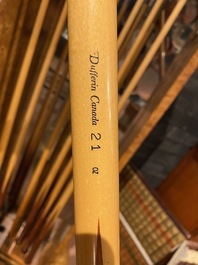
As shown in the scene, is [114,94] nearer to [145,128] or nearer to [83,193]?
[83,193]

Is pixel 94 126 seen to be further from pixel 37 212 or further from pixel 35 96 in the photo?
pixel 37 212

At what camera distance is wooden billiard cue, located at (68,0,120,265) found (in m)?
0.40

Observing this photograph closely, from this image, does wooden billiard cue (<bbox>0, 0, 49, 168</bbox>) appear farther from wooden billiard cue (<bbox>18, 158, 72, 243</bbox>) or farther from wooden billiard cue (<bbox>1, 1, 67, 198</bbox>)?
wooden billiard cue (<bbox>18, 158, 72, 243</bbox>)

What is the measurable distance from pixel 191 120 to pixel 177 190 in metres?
0.49

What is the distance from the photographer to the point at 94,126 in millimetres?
421

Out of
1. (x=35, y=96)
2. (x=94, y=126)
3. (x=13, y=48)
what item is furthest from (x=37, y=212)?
(x=94, y=126)

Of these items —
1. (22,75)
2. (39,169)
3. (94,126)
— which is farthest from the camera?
(39,169)

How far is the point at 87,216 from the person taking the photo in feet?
1.43

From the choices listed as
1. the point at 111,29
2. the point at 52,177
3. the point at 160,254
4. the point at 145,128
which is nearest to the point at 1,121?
the point at 52,177

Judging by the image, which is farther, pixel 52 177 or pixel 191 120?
pixel 191 120

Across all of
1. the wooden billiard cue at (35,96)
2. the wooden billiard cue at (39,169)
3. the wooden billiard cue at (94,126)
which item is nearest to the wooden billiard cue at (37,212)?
the wooden billiard cue at (39,169)

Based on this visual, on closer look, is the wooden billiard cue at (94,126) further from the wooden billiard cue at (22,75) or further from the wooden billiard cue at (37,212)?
the wooden billiard cue at (37,212)

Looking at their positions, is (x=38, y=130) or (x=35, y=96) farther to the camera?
(x=38, y=130)

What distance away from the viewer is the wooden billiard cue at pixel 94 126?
0.40m
